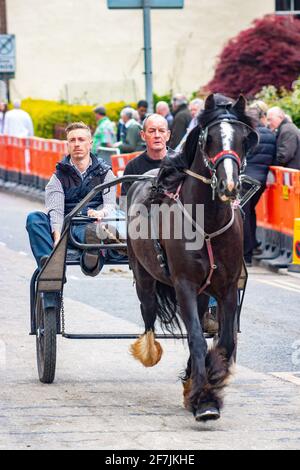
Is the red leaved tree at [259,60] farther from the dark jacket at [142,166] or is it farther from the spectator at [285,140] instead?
the dark jacket at [142,166]

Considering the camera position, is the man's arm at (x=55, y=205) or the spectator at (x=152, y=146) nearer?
the man's arm at (x=55, y=205)

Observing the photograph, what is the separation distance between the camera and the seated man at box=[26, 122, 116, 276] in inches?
396

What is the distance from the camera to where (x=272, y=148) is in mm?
17953

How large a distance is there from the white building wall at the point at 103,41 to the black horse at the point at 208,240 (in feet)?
110

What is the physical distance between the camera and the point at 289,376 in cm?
1020

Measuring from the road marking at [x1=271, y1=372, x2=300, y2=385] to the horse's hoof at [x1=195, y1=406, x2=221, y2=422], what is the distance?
5.96ft

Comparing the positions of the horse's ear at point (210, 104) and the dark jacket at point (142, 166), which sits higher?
the horse's ear at point (210, 104)

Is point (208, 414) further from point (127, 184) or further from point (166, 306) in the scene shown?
point (127, 184)

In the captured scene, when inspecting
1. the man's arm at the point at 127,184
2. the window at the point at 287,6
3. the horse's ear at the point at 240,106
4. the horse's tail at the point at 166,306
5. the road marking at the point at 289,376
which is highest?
the window at the point at 287,6

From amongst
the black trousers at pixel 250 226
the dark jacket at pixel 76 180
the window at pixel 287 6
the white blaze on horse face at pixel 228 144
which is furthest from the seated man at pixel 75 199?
the window at pixel 287 6

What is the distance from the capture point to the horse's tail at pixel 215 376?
823 centimetres

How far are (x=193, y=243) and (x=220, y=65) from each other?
72.7ft

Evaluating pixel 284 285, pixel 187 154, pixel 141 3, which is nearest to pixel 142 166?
pixel 187 154
